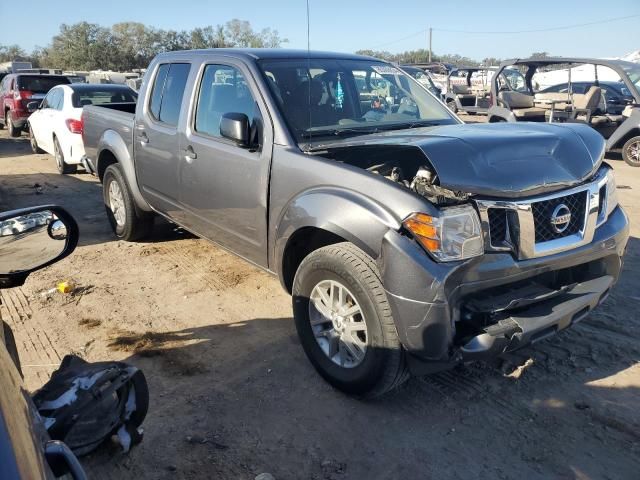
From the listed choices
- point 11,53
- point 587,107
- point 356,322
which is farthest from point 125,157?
point 11,53

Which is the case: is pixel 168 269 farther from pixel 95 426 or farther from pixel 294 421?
pixel 95 426

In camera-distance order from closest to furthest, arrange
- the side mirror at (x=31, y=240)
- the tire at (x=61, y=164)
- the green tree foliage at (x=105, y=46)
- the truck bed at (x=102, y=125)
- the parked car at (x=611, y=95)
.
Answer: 1. the side mirror at (x=31, y=240)
2. the truck bed at (x=102, y=125)
3. the tire at (x=61, y=164)
4. the parked car at (x=611, y=95)
5. the green tree foliage at (x=105, y=46)

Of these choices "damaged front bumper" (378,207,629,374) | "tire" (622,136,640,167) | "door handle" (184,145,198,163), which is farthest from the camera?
"tire" (622,136,640,167)

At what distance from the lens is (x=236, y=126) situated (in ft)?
12.0

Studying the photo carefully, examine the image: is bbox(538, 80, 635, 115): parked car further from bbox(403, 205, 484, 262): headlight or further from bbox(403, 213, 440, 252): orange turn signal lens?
bbox(403, 213, 440, 252): orange turn signal lens

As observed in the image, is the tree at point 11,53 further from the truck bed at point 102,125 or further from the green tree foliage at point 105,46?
the truck bed at point 102,125

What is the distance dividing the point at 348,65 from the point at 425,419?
2877mm

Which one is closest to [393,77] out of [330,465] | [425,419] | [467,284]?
[467,284]

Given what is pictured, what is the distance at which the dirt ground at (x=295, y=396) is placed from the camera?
2779 millimetres

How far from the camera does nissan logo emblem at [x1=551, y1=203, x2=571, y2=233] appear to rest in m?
3.04

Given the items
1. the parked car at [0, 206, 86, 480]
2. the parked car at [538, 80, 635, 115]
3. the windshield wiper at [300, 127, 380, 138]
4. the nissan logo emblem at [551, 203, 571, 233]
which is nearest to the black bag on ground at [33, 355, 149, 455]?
the parked car at [0, 206, 86, 480]

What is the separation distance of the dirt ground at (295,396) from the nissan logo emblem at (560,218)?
1.01 meters

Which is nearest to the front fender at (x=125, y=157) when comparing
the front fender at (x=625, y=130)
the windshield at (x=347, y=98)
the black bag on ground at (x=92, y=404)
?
the windshield at (x=347, y=98)

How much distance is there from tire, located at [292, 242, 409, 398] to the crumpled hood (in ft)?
2.18
